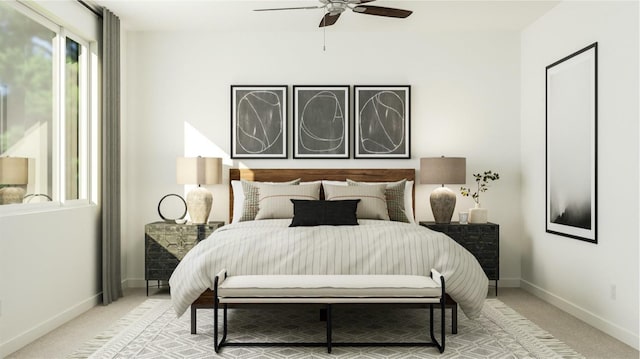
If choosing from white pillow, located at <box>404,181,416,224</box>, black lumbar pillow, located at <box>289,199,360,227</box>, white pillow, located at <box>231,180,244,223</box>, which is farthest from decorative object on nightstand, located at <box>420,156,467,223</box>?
white pillow, located at <box>231,180,244,223</box>

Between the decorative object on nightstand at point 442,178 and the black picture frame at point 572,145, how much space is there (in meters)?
0.85

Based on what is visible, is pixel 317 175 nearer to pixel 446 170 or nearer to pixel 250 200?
pixel 250 200

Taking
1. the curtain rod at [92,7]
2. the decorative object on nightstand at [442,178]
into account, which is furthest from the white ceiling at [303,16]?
the decorative object on nightstand at [442,178]

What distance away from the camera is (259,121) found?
5.84m

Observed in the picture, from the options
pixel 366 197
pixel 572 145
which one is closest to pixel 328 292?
pixel 366 197

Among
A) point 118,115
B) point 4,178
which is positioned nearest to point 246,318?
point 4,178

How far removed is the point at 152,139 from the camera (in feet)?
19.1

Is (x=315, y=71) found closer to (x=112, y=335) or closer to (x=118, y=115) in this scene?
(x=118, y=115)

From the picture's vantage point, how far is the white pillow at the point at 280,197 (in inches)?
197

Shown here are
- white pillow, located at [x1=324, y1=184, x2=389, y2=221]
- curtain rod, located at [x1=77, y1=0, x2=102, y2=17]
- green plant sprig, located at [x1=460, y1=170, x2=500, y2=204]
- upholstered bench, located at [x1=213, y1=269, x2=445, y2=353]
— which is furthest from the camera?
green plant sprig, located at [x1=460, y1=170, x2=500, y2=204]

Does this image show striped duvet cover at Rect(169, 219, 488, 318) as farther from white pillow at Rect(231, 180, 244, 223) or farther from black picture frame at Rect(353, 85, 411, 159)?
black picture frame at Rect(353, 85, 411, 159)

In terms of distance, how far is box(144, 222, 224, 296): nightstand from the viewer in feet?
17.2

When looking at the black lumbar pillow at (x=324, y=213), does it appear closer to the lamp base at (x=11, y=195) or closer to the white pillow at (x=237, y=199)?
→ the white pillow at (x=237, y=199)

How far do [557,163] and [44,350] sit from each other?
4.50 metres
